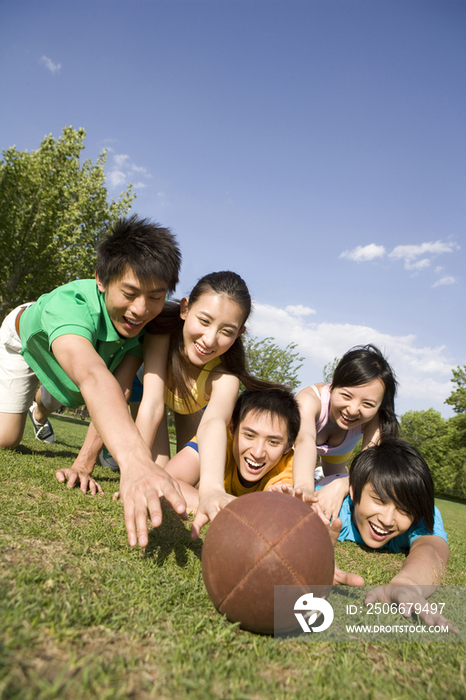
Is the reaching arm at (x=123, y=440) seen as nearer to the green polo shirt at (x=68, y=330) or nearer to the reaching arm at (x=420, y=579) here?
the green polo shirt at (x=68, y=330)

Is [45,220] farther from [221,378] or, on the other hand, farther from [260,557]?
[260,557]

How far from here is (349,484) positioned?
4.95 meters

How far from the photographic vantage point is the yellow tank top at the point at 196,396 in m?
5.12

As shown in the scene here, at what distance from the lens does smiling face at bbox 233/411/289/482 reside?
4707 millimetres

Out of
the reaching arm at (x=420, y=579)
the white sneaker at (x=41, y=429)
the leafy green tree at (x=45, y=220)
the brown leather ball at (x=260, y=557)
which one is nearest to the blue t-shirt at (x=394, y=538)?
the reaching arm at (x=420, y=579)

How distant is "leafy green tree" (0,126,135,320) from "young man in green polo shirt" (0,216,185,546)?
733 inches

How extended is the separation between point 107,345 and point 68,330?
104cm

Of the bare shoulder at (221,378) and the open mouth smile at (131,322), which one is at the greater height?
the open mouth smile at (131,322)

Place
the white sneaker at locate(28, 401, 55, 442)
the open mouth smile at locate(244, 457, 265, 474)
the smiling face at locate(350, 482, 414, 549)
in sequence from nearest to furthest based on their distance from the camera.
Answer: the smiling face at locate(350, 482, 414, 549), the open mouth smile at locate(244, 457, 265, 474), the white sneaker at locate(28, 401, 55, 442)

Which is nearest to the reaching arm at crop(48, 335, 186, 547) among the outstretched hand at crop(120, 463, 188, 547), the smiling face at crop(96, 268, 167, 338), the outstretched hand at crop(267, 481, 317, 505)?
the outstretched hand at crop(120, 463, 188, 547)

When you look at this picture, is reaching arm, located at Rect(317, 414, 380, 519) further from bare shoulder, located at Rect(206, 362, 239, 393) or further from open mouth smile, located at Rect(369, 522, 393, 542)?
bare shoulder, located at Rect(206, 362, 239, 393)

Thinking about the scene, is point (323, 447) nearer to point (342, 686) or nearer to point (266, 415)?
point (266, 415)

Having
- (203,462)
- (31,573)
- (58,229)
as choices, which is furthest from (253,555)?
(58,229)

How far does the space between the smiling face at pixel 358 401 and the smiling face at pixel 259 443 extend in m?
1.06
